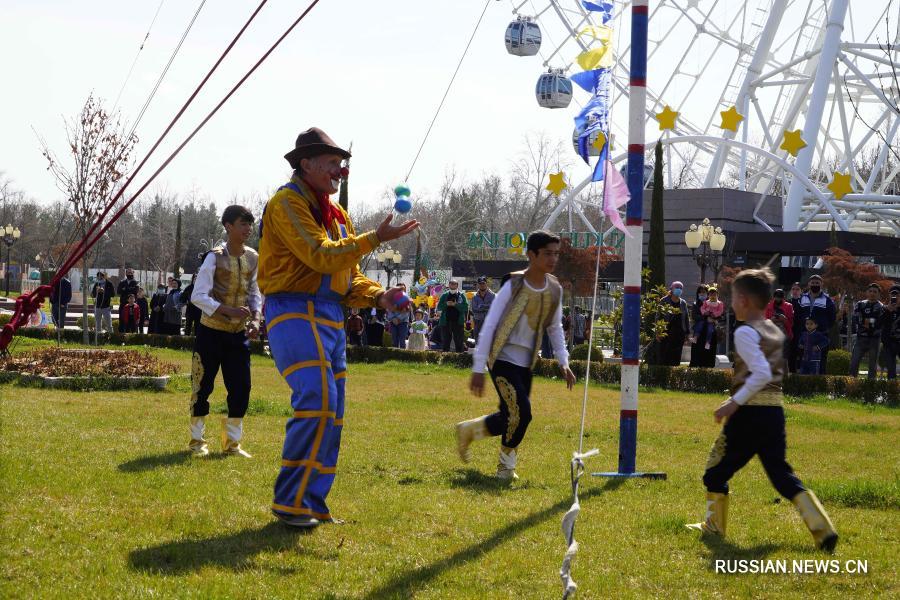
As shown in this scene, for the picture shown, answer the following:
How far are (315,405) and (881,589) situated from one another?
10.1 feet

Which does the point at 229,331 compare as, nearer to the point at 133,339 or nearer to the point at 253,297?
the point at 253,297

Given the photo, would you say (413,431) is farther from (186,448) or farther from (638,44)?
(638,44)

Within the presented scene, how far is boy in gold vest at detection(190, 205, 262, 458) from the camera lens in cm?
841

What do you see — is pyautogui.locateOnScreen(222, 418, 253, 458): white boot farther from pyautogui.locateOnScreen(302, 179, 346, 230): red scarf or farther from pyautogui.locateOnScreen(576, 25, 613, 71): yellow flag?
pyautogui.locateOnScreen(576, 25, 613, 71): yellow flag

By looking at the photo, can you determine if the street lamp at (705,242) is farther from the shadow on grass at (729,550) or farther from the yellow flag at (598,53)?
the shadow on grass at (729,550)

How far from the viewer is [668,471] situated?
8664 mm

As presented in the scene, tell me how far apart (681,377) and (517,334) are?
38.2 ft

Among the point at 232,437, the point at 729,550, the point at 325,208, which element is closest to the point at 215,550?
the point at 325,208

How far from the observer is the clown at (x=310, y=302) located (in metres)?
5.74

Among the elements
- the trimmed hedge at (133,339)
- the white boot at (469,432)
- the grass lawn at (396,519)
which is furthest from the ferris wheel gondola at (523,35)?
the white boot at (469,432)

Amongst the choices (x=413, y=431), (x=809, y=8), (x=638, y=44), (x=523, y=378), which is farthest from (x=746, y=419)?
(x=809, y=8)

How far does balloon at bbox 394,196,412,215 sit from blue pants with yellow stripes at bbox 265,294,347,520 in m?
0.73

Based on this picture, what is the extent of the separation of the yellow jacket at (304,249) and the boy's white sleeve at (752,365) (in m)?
2.18

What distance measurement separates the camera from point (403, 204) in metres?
5.85
